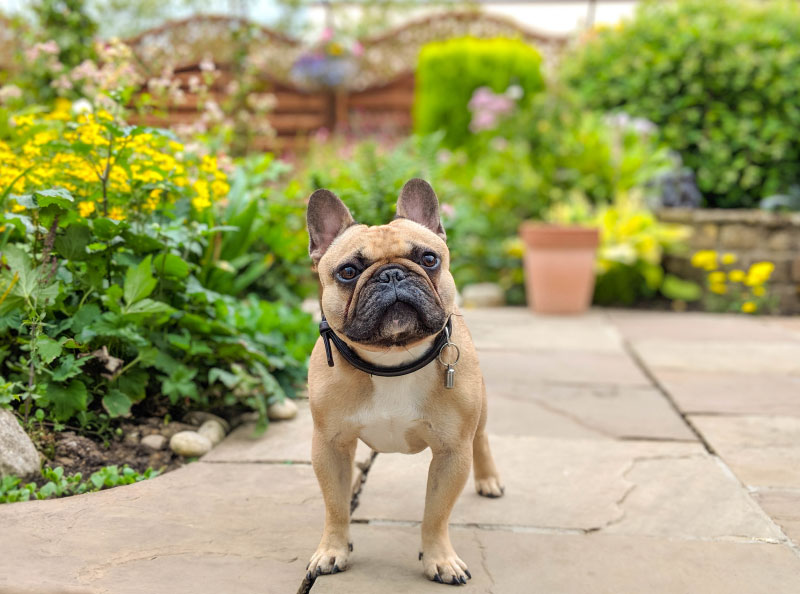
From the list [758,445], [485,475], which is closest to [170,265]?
[485,475]

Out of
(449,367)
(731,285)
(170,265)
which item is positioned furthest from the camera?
(731,285)

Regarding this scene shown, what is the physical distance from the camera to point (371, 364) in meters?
2.30

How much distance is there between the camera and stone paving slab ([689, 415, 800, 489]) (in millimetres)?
3332

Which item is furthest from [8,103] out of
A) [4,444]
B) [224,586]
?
[224,586]

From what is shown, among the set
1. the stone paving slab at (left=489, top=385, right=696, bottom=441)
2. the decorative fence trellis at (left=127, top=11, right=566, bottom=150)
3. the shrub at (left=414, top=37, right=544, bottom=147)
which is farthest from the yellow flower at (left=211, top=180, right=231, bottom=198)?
the decorative fence trellis at (left=127, top=11, right=566, bottom=150)

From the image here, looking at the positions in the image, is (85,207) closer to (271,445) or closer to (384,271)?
(271,445)

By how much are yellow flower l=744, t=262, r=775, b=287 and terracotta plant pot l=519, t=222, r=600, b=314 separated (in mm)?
1467

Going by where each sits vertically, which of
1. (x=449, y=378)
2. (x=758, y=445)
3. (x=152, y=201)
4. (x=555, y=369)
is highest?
(x=152, y=201)

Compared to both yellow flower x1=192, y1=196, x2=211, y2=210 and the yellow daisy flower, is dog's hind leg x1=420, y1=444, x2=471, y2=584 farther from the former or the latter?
the yellow daisy flower

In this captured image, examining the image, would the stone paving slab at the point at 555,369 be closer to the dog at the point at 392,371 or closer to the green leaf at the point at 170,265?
the green leaf at the point at 170,265

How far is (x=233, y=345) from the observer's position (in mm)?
3732

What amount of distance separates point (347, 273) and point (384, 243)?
0.13 meters

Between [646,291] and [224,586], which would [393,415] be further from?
[646,291]

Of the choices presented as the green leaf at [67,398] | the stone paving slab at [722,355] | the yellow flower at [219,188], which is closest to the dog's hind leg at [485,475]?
the green leaf at [67,398]
